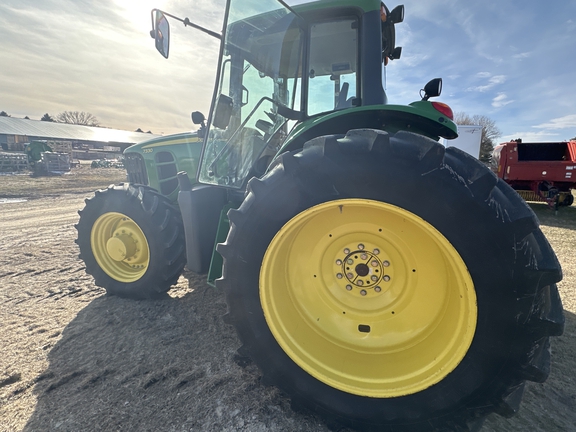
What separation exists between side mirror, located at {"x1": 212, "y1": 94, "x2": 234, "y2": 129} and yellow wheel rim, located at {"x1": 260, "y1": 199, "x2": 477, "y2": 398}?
125cm

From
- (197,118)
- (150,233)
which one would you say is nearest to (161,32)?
(197,118)

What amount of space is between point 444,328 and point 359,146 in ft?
3.16

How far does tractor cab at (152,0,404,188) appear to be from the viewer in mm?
2084

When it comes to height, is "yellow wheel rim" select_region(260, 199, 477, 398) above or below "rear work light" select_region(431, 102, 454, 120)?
below

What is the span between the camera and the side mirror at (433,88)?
7.27 ft

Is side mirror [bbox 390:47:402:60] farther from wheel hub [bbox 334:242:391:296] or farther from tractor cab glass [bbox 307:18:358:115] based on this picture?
wheel hub [bbox 334:242:391:296]

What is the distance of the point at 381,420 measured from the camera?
141 centimetres

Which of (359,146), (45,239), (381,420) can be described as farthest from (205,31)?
(45,239)

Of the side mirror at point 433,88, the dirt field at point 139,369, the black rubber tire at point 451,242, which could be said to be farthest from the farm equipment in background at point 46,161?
the side mirror at point 433,88

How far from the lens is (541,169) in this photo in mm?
8328

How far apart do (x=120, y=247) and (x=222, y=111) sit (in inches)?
60.3

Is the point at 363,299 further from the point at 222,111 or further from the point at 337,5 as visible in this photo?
the point at 337,5

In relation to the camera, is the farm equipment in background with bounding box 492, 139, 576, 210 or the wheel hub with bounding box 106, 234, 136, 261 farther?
the farm equipment in background with bounding box 492, 139, 576, 210

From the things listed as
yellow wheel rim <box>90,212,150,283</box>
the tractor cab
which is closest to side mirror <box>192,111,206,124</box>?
the tractor cab
